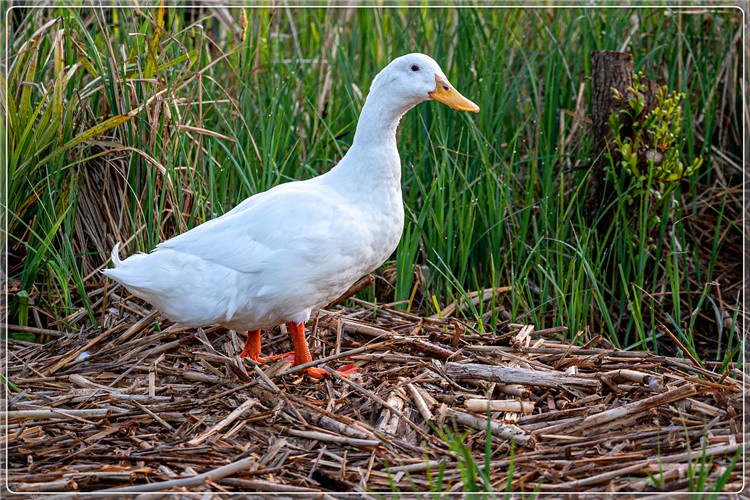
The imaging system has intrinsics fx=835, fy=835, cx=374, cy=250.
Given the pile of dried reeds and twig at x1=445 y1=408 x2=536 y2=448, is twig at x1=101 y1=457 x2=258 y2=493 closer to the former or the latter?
the pile of dried reeds

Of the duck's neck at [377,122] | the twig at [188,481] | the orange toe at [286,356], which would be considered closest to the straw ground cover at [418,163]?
the orange toe at [286,356]

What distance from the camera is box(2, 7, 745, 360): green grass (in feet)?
14.5

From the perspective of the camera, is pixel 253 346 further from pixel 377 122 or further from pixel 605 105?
pixel 605 105

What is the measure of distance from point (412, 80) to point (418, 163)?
60.6 inches

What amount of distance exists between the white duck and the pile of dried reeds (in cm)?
26

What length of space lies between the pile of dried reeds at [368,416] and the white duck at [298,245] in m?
0.26

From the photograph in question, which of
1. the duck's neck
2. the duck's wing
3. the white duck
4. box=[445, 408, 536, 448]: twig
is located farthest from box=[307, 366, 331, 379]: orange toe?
the duck's neck

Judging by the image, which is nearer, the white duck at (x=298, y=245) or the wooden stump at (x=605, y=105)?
the white duck at (x=298, y=245)

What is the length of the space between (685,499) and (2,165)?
3445 millimetres

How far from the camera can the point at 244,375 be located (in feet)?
11.3

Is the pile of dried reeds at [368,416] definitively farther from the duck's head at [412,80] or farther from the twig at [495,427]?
the duck's head at [412,80]

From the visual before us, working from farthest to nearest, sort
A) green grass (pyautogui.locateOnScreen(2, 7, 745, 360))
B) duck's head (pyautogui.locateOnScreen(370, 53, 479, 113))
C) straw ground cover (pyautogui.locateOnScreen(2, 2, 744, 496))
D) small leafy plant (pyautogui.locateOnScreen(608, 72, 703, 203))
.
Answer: small leafy plant (pyautogui.locateOnScreen(608, 72, 703, 203)) → green grass (pyautogui.locateOnScreen(2, 7, 745, 360)) → straw ground cover (pyautogui.locateOnScreen(2, 2, 744, 496)) → duck's head (pyautogui.locateOnScreen(370, 53, 479, 113))

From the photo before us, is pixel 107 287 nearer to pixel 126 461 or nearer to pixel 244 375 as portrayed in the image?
pixel 244 375

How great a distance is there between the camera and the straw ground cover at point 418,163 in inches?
169
